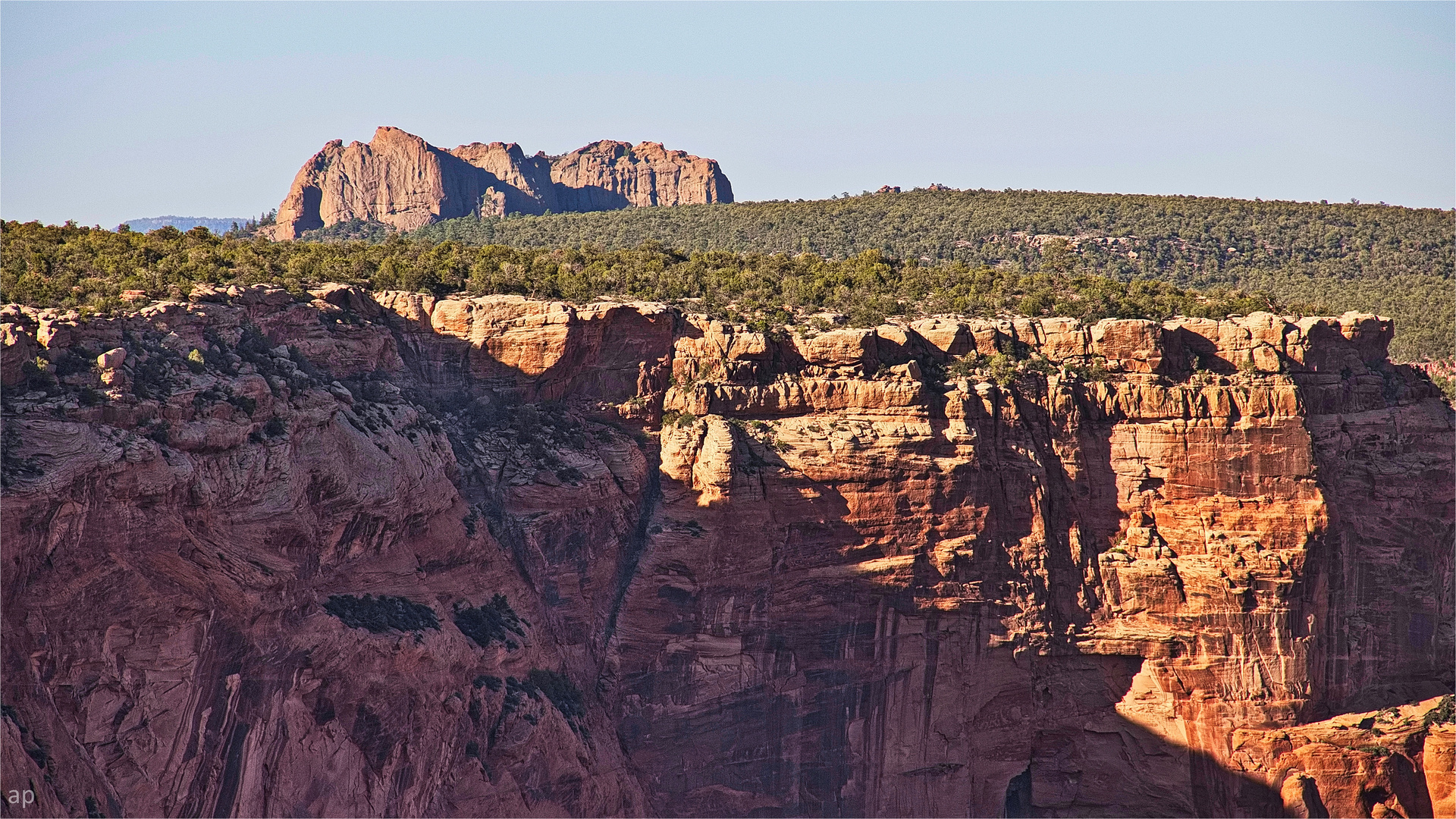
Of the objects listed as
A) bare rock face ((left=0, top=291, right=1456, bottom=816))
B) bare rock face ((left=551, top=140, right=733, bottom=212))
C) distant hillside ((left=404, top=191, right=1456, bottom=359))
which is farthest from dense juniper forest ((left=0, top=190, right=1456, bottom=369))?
bare rock face ((left=551, top=140, right=733, bottom=212))

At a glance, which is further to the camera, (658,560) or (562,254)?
(562,254)

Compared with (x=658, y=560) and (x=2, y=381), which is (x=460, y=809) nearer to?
(x=658, y=560)

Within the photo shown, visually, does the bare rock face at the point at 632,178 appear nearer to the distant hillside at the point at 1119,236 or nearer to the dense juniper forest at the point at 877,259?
the dense juniper forest at the point at 877,259

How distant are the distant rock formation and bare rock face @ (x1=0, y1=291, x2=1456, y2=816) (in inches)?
2127

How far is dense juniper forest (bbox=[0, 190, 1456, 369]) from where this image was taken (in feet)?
99.7

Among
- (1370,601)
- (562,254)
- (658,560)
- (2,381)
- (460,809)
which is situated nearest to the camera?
(2,381)

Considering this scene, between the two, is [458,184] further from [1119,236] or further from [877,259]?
[877,259]

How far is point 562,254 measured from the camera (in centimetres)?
3697

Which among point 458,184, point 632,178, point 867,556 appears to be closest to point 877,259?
point 867,556

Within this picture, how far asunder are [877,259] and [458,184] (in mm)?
50483

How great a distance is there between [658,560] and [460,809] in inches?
263

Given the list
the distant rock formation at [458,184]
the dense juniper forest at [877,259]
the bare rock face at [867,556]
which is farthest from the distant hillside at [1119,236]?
the bare rock face at [867,556]

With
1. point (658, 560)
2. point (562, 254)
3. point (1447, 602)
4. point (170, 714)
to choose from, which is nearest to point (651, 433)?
point (658, 560)

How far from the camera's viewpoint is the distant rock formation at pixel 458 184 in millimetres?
81812
